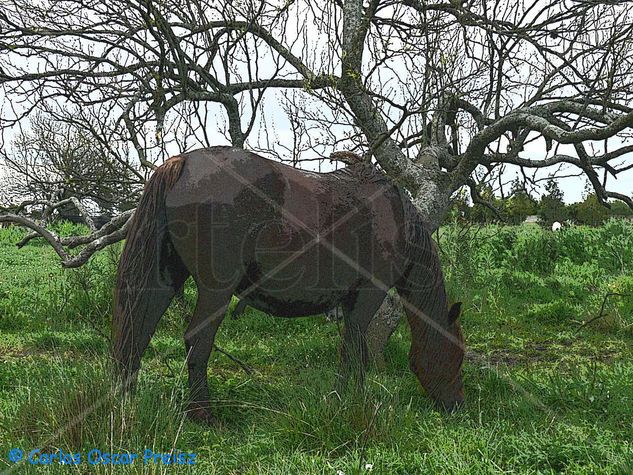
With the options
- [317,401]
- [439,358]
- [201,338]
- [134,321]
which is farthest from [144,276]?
[439,358]

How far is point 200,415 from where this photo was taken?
142 inches

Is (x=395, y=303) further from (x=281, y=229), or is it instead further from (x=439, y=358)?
(x=281, y=229)

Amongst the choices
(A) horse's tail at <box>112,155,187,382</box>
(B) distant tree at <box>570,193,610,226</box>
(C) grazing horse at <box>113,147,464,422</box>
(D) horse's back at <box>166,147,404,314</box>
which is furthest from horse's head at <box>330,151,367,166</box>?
(B) distant tree at <box>570,193,610,226</box>

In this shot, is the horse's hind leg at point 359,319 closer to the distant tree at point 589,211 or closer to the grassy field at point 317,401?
the grassy field at point 317,401

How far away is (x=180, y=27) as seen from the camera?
6668 millimetres

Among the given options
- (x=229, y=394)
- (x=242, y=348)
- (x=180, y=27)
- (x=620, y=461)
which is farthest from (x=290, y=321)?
(x=620, y=461)

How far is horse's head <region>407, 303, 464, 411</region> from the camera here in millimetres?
4012

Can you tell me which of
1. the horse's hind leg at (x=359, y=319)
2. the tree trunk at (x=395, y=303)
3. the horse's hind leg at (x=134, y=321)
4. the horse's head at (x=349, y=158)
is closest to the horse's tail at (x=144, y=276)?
the horse's hind leg at (x=134, y=321)

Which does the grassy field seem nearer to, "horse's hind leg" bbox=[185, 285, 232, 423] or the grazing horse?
"horse's hind leg" bbox=[185, 285, 232, 423]

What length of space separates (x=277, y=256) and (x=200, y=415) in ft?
3.75

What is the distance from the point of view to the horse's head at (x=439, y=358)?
4.01 meters

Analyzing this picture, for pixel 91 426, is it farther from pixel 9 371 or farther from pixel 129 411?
pixel 9 371

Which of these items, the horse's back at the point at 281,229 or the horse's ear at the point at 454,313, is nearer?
the horse's back at the point at 281,229

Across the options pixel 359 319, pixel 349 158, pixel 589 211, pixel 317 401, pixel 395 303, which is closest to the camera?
pixel 317 401
